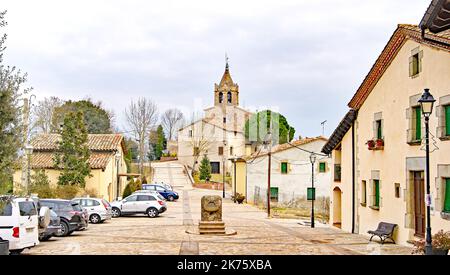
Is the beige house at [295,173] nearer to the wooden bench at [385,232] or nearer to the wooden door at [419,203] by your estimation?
the wooden bench at [385,232]

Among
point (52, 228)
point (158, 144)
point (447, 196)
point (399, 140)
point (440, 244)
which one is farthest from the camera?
point (158, 144)

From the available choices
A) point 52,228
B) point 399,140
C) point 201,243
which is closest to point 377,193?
point 399,140

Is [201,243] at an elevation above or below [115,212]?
above

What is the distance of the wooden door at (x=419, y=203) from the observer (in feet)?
55.7

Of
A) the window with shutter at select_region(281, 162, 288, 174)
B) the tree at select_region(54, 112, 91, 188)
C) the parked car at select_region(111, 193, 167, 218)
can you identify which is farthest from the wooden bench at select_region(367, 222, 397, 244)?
the window with shutter at select_region(281, 162, 288, 174)

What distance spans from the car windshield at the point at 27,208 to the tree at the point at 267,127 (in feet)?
233

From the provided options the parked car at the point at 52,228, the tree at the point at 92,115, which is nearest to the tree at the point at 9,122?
the parked car at the point at 52,228

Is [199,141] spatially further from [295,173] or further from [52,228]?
[52,228]

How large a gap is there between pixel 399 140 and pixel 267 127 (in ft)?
232

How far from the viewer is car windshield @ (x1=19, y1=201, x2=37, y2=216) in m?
13.6

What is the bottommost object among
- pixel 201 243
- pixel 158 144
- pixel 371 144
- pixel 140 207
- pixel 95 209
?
pixel 201 243

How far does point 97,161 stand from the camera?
3906cm
